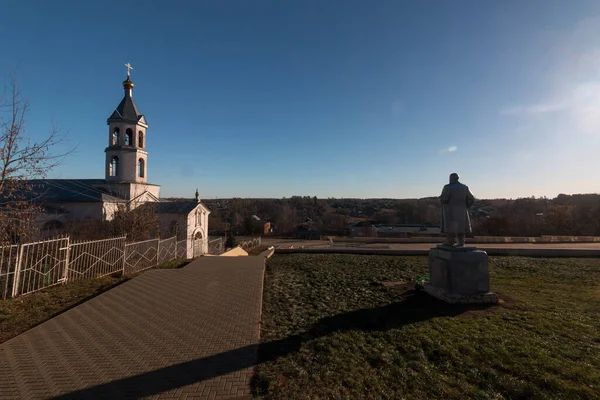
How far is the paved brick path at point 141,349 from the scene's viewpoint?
3.13 meters

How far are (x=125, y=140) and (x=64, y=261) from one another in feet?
63.8

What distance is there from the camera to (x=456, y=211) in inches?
245

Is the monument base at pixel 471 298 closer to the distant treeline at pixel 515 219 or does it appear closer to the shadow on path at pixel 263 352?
the shadow on path at pixel 263 352

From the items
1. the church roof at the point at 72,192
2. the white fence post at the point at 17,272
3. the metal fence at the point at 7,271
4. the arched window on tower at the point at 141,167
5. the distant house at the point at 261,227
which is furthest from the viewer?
the distant house at the point at 261,227

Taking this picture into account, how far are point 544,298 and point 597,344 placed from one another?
2539 millimetres

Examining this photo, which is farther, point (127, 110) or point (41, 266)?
point (127, 110)

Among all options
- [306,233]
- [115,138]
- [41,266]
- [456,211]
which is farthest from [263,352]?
[306,233]

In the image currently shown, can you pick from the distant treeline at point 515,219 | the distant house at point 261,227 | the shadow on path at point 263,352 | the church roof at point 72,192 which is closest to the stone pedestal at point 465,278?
the shadow on path at point 263,352

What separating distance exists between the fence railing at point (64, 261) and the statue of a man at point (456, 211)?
358 inches

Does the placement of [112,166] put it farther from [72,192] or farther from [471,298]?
[471,298]

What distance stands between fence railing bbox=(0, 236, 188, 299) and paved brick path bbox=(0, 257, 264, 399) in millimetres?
2013

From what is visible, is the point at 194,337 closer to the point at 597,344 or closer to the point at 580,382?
the point at 580,382

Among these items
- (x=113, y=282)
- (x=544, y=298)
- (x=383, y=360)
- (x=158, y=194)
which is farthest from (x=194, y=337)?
A: (x=158, y=194)

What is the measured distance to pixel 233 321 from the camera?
16.5ft
